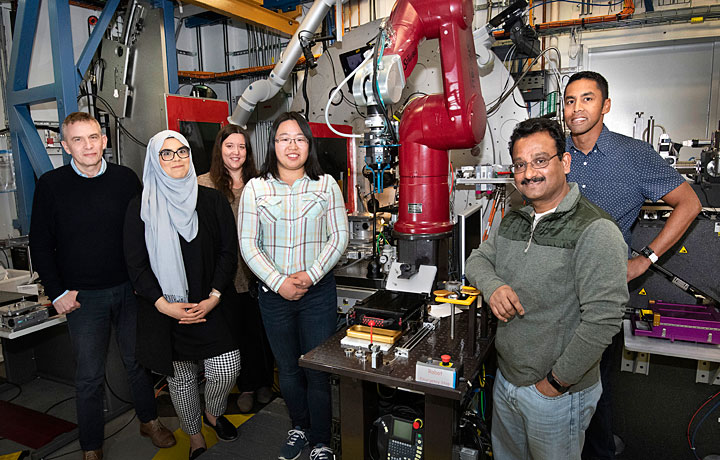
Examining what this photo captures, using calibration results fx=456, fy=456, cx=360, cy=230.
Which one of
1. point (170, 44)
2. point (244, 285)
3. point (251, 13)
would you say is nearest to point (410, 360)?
point (244, 285)

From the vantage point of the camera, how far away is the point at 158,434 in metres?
2.43

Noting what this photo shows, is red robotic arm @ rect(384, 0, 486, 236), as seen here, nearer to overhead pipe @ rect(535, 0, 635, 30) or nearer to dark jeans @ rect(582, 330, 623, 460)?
dark jeans @ rect(582, 330, 623, 460)

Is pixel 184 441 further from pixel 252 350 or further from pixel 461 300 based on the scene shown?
pixel 461 300

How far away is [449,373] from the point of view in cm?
144

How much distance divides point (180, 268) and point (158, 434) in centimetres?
107

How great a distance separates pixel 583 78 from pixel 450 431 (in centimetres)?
144

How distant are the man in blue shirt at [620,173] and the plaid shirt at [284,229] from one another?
110 centimetres

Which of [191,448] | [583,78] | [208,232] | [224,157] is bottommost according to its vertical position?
[191,448]

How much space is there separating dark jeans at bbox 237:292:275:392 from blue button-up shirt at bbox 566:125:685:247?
189cm

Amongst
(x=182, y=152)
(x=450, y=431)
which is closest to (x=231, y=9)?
(x=182, y=152)

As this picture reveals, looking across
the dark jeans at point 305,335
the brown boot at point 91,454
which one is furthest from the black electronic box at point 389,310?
the brown boot at point 91,454

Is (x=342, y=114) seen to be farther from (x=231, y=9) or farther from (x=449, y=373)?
(x=449, y=373)

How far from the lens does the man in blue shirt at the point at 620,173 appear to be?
179cm

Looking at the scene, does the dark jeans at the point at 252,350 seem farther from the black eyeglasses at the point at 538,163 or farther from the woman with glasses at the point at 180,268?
the black eyeglasses at the point at 538,163
